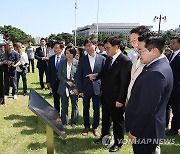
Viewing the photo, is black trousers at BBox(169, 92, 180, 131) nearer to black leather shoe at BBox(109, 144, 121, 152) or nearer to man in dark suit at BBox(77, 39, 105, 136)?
Answer: black leather shoe at BBox(109, 144, 121, 152)

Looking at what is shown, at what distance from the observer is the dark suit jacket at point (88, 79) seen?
15.4 ft

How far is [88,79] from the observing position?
4.69 meters

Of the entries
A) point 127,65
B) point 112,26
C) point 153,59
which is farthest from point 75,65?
point 112,26

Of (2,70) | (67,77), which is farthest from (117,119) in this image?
(2,70)

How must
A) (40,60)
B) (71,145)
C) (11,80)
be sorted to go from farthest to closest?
1. (40,60)
2. (11,80)
3. (71,145)

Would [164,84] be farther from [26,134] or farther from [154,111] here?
[26,134]

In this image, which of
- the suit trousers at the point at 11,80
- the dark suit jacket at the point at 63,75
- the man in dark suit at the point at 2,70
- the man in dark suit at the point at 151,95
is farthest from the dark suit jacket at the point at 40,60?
the man in dark suit at the point at 151,95

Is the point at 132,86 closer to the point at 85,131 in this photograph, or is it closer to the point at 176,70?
the point at 176,70

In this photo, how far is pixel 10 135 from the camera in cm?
494

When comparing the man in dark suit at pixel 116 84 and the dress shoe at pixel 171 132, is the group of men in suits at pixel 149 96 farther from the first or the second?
the dress shoe at pixel 171 132

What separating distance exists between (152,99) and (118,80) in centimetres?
174

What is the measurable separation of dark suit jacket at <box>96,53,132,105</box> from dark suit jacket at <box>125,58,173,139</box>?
132 centimetres

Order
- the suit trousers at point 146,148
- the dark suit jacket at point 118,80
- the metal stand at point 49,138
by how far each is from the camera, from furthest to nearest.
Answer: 1. the dark suit jacket at point 118,80
2. the suit trousers at point 146,148
3. the metal stand at point 49,138

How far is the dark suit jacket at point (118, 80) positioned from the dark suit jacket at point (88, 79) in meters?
0.51
